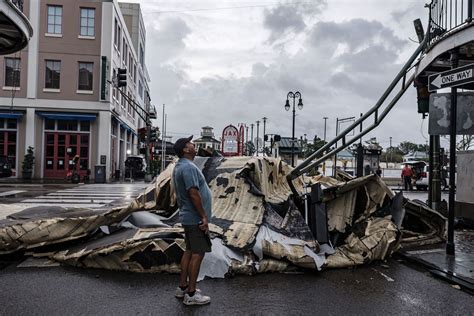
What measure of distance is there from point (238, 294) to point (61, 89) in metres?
25.3

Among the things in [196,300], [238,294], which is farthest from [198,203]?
[238,294]

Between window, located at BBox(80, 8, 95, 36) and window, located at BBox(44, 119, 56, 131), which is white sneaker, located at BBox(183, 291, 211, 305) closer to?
window, located at BBox(44, 119, 56, 131)

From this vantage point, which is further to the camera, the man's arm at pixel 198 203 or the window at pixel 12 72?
the window at pixel 12 72

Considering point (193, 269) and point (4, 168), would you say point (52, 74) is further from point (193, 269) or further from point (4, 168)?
point (193, 269)

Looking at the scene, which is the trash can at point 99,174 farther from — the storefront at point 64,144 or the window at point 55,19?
the window at point 55,19

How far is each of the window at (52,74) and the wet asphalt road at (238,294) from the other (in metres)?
23.5

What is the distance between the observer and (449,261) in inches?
257

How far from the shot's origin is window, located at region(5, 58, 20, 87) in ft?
87.1

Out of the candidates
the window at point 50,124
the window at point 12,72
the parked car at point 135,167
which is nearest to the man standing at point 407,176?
the parked car at point 135,167

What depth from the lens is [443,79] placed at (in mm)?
6844

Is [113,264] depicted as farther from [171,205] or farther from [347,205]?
[347,205]

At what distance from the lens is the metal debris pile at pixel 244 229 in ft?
18.9

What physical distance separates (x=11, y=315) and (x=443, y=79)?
673 centimetres

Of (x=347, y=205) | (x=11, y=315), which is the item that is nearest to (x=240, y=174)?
(x=347, y=205)
